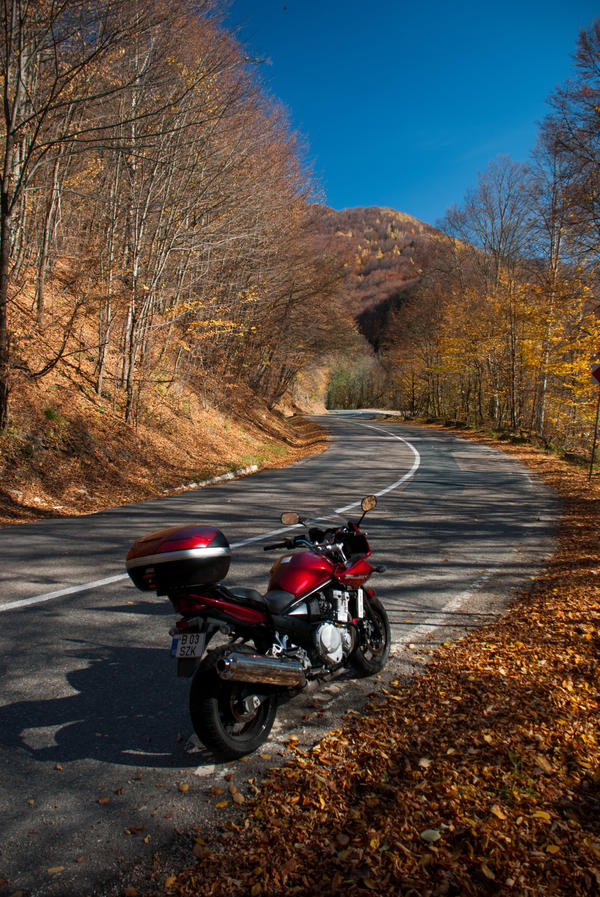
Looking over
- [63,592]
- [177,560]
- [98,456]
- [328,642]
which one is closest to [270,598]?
[328,642]

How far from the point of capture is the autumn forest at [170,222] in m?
11.2

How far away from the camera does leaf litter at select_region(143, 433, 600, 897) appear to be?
7.54 ft

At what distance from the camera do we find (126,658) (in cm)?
424

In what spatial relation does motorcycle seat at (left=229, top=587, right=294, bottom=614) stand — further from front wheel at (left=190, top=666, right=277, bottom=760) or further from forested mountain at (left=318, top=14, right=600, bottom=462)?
forested mountain at (left=318, top=14, right=600, bottom=462)

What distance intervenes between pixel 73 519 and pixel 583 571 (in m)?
7.14

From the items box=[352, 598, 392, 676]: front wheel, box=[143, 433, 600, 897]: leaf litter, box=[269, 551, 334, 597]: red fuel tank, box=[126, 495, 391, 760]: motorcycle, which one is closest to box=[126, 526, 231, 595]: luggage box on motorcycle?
box=[126, 495, 391, 760]: motorcycle

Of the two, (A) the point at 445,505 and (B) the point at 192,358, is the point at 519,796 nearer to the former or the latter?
(A) the point at 445,505

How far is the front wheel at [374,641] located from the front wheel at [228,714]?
1086mm

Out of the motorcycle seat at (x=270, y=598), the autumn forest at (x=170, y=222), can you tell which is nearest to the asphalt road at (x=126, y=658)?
the motorcycle seat at (x=270, y=598)

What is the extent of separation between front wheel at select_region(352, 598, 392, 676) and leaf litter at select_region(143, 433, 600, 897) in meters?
0.20

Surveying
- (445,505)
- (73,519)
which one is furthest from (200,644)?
(445,505)

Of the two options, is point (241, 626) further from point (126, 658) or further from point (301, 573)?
point (126, 658)

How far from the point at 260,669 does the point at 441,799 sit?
1.04m

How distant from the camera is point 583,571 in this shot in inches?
272
